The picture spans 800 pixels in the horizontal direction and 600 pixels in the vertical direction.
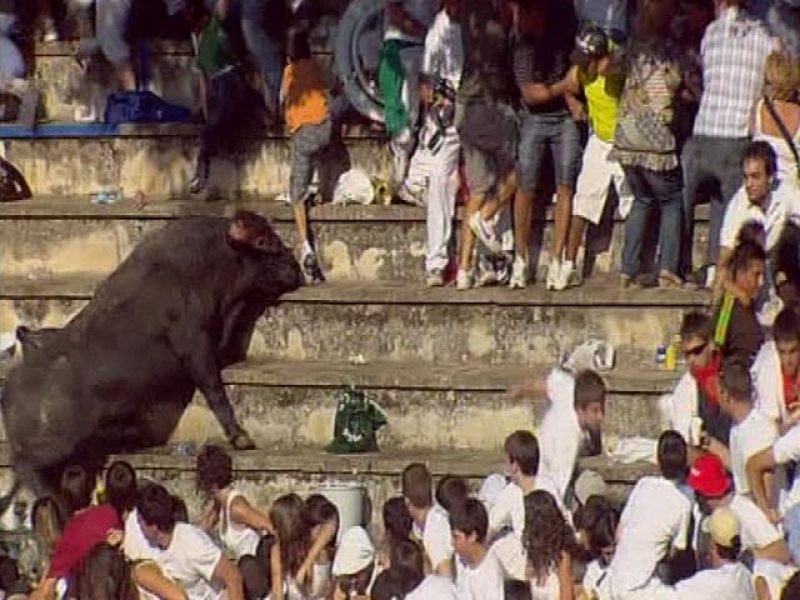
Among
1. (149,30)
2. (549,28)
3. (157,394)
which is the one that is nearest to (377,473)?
(157,394)

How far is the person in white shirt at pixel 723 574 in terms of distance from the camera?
12500 millimetres

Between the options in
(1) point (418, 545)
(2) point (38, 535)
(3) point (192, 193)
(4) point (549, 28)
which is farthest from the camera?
(3) point (192, 193)

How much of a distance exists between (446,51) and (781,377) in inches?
152

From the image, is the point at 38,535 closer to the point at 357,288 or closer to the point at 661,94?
the point at 357,288

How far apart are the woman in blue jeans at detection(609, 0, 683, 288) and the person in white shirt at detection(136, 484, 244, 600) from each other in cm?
345

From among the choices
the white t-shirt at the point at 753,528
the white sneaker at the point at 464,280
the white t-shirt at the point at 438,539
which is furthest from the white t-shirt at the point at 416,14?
the white t-shirt at the point at 753,528

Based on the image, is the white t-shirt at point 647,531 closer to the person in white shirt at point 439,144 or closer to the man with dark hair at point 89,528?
the man with dark hair at point 89,528

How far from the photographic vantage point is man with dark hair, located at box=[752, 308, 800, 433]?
13547mm

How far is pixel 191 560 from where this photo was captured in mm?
13688

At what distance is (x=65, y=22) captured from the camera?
19234mm

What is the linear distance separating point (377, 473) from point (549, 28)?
9.06 ft

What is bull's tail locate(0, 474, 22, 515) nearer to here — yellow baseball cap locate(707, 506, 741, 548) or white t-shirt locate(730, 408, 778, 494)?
white t-shirt locate(730, 408, 778, 494)

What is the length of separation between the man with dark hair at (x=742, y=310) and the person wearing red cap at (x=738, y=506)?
1.04m

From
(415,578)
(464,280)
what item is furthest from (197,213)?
(415,578)
